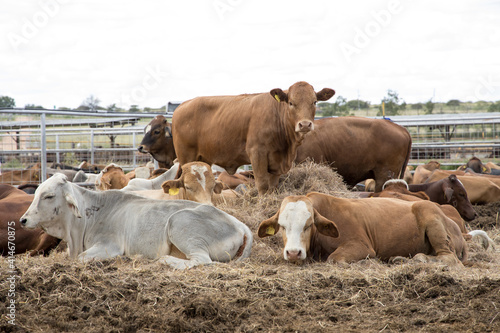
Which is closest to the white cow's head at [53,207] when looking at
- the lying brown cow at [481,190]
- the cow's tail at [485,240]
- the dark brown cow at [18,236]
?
the dark brown cow at [18,236]

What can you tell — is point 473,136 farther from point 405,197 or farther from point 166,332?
point 166,332

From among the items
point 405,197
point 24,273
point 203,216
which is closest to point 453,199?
point 405,197

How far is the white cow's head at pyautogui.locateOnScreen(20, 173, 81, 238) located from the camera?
20.2 ft

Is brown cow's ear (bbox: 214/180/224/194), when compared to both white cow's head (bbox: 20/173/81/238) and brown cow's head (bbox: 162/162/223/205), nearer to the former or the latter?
brown cow's head (bbox: 162/162/223/205)

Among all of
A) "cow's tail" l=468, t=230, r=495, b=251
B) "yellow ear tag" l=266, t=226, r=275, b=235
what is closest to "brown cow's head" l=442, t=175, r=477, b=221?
"cow's tail" l=468, t=230, r=495, b=251

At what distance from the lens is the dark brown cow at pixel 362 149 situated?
1007 centimetres

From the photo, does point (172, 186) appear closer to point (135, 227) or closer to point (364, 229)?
point (135, 227)

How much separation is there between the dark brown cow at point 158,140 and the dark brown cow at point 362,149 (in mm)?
3198

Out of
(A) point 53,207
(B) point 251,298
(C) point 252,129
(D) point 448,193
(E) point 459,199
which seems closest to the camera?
(B) point 251,298

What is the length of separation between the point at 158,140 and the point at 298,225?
20.7 ft

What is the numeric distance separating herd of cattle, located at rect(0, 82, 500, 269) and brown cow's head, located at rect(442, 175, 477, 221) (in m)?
0.02

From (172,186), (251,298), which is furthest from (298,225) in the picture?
(172,186)

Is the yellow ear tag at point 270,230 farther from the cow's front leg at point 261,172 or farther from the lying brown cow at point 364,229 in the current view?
the cow's front leg at point 261,172

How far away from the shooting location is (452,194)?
10.1 m
